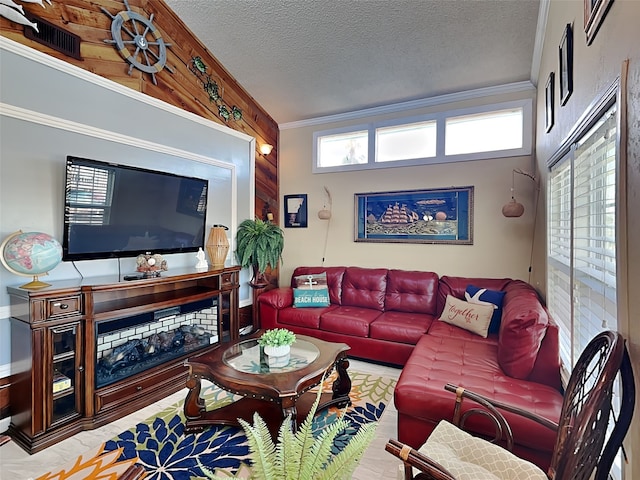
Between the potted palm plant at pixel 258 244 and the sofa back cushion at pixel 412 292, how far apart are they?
1516mm

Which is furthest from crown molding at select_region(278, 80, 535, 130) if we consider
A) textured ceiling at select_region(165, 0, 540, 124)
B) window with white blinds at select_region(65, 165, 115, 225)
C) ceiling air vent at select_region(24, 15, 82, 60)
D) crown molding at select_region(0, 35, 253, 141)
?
window with white blinds at select_region(65, 165, 115, 225)

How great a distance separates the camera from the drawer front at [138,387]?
2.38m

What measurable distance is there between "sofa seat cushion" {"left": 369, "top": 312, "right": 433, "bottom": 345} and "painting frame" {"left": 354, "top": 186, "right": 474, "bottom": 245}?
109cm

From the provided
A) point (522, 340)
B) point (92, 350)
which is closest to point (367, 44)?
point (522, 340)

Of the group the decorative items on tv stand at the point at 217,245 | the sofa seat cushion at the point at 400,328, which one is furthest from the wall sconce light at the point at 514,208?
the decorative items on tv stand at the point at 217,245

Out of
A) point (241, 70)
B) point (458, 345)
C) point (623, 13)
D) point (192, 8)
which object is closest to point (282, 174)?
point (241, 70)

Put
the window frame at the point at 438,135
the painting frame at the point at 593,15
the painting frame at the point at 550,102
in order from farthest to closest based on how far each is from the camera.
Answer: the window frame at the point at 438,135 < the painting frame at the point at 550,102 < the painting frame at the point at 593,15

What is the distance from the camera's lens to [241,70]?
12.9ft

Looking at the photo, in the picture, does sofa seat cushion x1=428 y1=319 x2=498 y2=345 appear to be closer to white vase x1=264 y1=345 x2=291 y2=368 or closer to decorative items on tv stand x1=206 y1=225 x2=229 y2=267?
white vase x1=264 y1=345 x2=291 y2=368

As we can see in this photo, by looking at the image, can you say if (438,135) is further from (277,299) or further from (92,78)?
(92,78)

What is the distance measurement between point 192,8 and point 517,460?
4.28 m

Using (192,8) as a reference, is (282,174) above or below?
below

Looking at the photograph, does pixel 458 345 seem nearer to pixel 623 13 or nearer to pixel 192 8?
pixel 623 13

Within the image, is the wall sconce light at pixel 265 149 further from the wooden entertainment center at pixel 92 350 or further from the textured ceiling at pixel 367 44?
the wooden entertainment center at pixel 92 350
